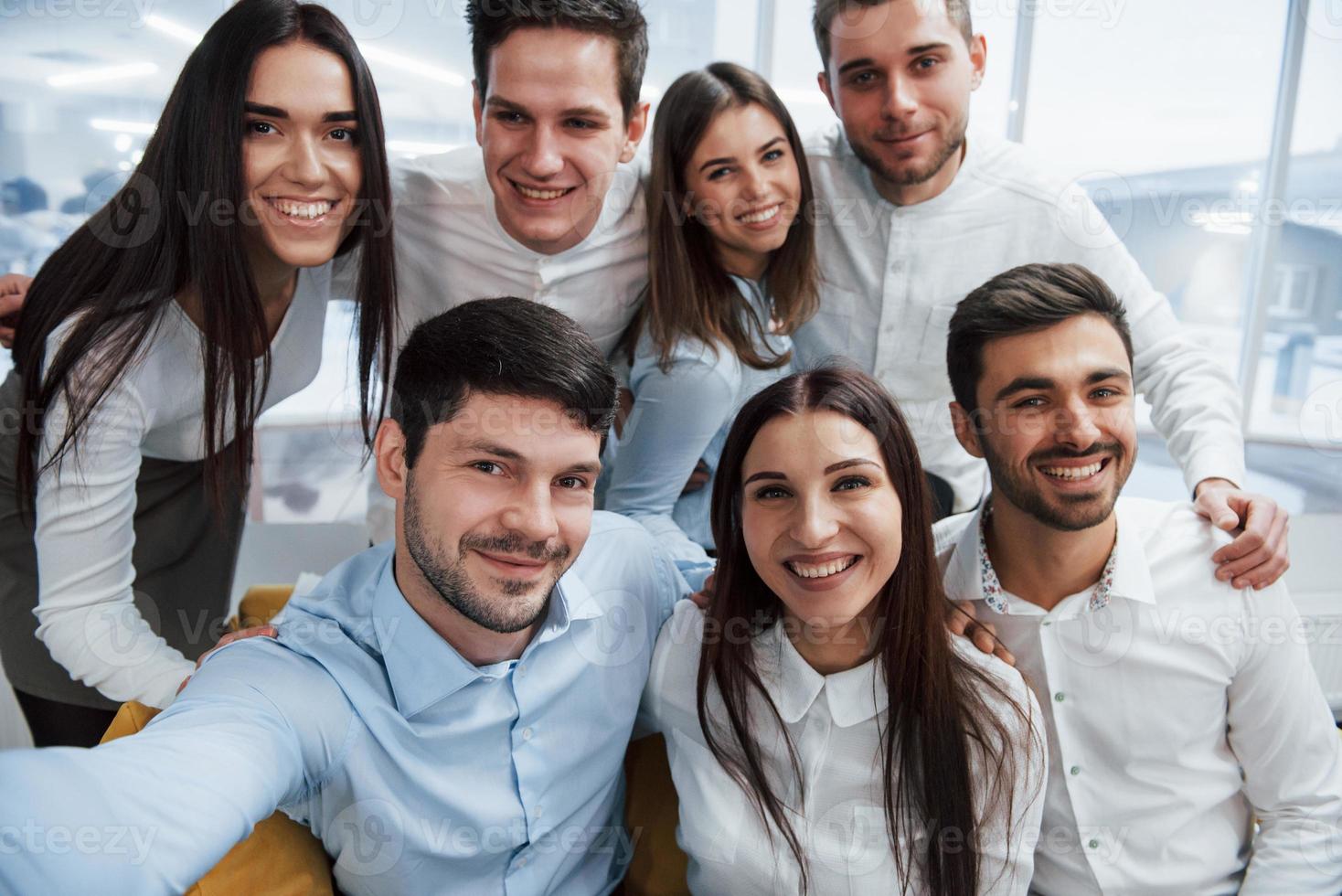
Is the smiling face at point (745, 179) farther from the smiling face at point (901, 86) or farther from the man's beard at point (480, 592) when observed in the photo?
the man's beard at point (480, 592)

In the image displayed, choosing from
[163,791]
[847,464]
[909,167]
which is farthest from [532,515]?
[909,167]

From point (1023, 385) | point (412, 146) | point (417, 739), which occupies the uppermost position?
point (412, 146)

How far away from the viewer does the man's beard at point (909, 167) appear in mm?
2264

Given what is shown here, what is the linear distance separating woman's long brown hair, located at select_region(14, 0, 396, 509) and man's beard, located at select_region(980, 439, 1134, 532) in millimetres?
1297

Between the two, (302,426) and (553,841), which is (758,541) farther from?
(302,426)

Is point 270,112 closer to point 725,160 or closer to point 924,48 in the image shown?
point 725,160

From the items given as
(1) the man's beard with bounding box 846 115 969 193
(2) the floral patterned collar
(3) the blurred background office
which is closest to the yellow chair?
(2) the floral patterned collar

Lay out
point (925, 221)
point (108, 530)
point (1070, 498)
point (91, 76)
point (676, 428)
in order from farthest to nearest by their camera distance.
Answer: point (91, 76), point (925, 221), point (676, 428), point (108, 530), point (1070, 498)

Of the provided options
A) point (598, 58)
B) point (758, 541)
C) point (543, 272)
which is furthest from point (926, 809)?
point (598, 58)

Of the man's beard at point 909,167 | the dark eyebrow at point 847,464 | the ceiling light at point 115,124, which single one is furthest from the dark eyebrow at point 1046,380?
the ceiling light at point 115,124

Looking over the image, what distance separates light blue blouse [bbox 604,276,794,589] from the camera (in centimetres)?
206

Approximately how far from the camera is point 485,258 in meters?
2.15

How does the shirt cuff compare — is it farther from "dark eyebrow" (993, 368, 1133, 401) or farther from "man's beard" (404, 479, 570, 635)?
"man's beard" (404, 479, 570, 635)

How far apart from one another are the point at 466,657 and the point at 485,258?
0.95 m
